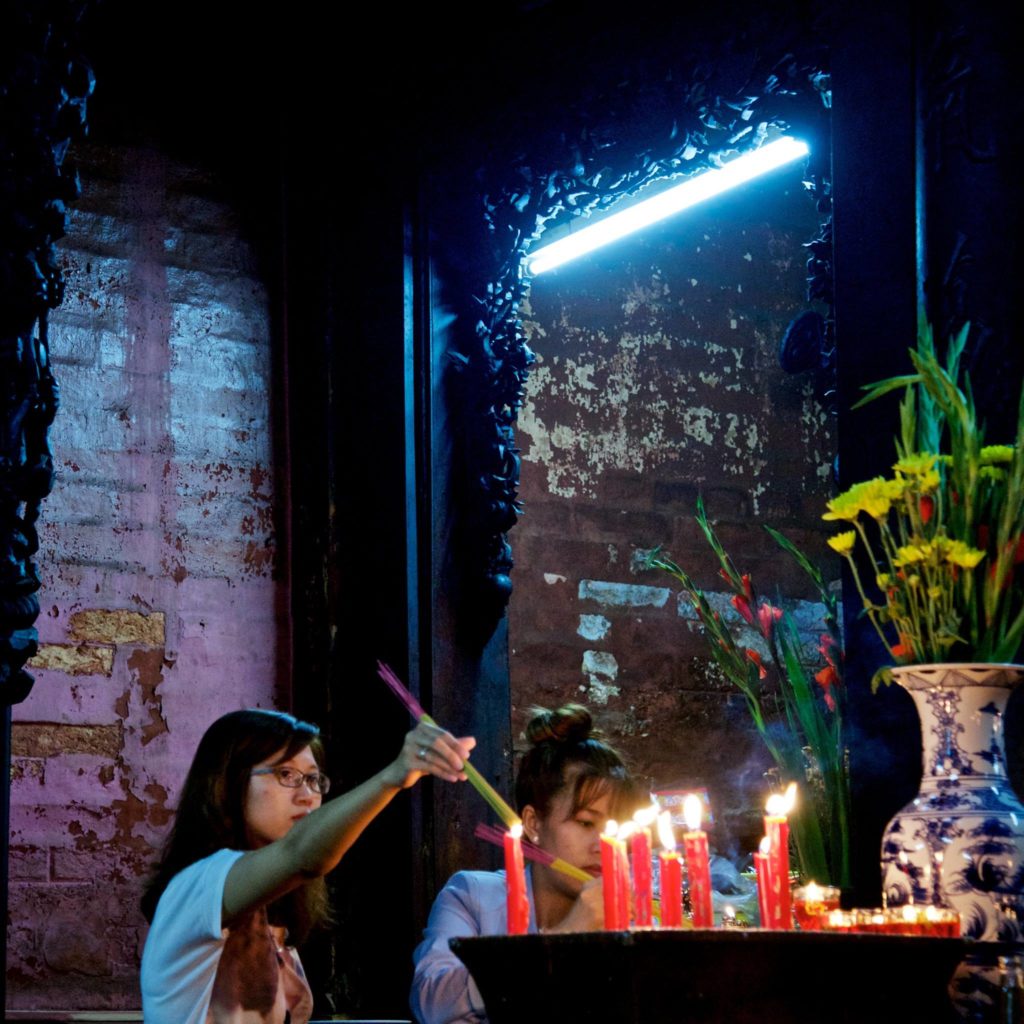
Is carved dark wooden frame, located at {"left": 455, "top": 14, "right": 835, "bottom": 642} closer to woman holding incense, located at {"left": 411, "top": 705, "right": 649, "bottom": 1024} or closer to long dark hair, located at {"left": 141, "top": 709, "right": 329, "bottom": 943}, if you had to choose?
woman holding incense, located at {"left": 411, "top": 705, "right": 649, "bottom": 1024}

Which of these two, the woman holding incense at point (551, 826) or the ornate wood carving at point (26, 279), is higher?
the ornate wood carving at point (26, 279)

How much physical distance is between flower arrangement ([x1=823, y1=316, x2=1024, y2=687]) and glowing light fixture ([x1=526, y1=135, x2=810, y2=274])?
62.2 inches

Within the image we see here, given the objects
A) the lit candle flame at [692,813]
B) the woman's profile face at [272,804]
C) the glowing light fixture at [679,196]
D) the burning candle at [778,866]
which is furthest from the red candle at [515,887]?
the glowing light fixture at [679,196]

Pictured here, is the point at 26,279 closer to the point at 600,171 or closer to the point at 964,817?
the point at 600,171

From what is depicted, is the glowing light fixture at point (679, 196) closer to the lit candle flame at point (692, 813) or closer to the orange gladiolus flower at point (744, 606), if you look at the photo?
the orange gladiolus flower at point (744, 606)

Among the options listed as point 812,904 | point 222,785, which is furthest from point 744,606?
point 222,785

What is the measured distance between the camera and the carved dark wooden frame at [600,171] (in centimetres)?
306

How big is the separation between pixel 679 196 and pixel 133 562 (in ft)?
5.88

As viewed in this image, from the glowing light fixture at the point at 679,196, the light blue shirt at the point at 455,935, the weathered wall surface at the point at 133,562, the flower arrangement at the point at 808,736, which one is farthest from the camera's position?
the glowing light fixture at the point at 679,196

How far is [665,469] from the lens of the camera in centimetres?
573

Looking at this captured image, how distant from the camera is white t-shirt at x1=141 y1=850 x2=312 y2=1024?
2262mm

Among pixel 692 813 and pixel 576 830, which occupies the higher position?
pixel 692 813

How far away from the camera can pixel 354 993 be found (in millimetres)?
3586

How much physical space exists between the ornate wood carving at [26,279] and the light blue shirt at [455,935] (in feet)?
2.81
